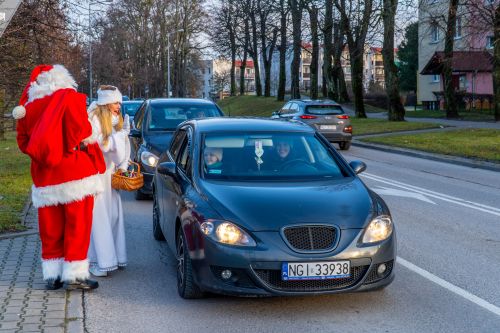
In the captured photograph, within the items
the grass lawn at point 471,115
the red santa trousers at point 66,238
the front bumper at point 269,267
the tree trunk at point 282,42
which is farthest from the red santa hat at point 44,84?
the tree trunk at point 282,42

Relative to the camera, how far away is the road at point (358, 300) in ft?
18.2

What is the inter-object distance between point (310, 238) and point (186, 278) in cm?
115

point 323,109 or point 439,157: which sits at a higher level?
point 323,109

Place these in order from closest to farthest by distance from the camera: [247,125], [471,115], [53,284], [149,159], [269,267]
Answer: [269,267]
[53,284]
[247,125]
[149,159]
[471,115]

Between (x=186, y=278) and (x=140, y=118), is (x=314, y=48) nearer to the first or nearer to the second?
(x=140, y=118)

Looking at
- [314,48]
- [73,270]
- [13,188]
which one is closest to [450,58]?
[314,48]

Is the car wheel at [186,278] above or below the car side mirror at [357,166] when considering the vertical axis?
below

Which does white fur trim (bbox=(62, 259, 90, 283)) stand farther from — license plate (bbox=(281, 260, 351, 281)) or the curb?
the curb

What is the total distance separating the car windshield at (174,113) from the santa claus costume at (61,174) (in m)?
6.84

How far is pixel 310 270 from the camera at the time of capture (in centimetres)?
558

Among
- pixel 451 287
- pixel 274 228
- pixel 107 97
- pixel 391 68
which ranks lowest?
pixel 451 287

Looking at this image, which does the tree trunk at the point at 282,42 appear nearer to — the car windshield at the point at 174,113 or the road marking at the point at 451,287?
the car windshield at the point at 174,113

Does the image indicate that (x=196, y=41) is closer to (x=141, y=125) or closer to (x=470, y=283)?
(x=141, y=125)

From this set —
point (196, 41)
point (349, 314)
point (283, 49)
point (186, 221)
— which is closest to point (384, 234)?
point (349, 314)
